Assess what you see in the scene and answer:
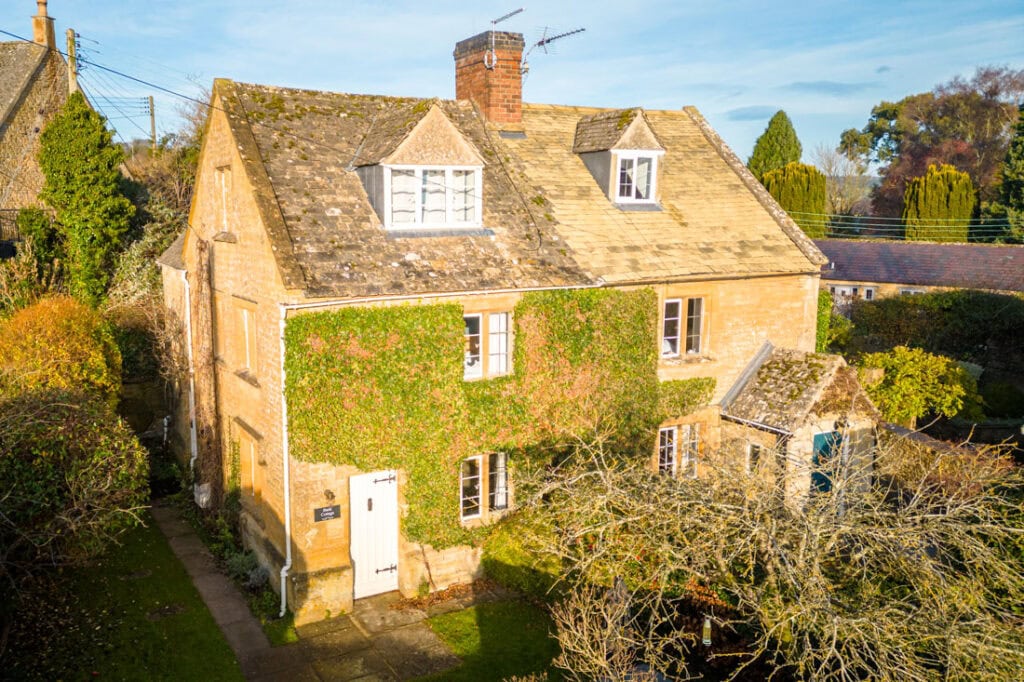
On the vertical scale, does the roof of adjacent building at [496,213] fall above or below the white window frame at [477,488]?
above

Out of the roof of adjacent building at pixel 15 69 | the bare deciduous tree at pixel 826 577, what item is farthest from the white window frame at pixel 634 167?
the roof of adjacent building at pixel 15 69

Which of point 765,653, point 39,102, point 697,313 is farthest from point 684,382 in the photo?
point 39,102

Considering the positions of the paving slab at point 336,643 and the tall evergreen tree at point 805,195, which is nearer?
the paving slab at point 336,643

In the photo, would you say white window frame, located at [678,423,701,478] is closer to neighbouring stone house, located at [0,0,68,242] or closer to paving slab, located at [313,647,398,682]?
paving slab, located at [313,647,398,682]

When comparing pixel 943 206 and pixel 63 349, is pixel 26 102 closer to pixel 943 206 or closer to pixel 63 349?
pixel 63 349

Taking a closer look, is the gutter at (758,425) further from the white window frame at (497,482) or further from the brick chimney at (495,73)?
the brick chimney at (495,73)

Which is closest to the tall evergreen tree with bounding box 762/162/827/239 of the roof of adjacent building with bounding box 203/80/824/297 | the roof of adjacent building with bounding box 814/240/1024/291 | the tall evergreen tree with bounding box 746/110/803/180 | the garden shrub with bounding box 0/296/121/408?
the tall evergreen tree with bounding box 746/110/803/180
